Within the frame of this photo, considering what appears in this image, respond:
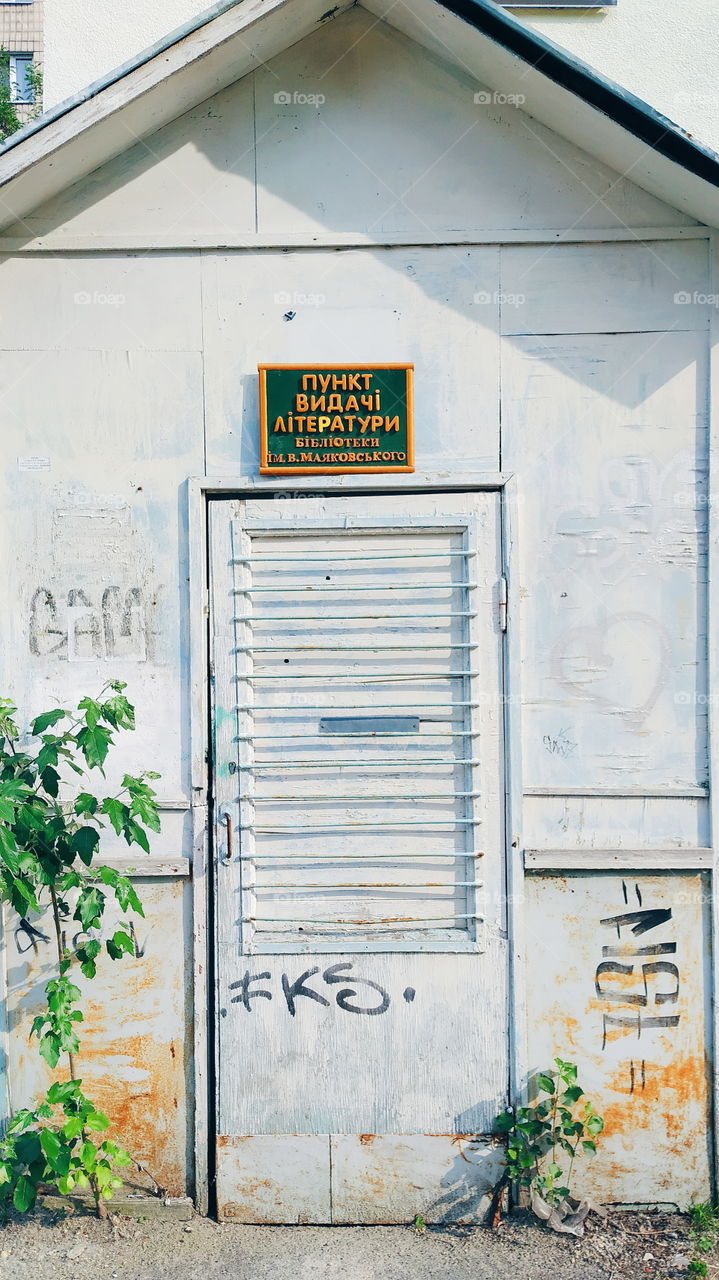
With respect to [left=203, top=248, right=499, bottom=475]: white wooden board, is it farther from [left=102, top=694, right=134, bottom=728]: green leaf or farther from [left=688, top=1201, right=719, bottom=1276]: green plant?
[left=688, top=1201, right=719, bottom=1276]: green plant

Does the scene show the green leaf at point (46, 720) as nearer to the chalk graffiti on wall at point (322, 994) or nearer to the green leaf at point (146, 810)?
the green leaf at point (146, 810)

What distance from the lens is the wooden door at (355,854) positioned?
378cm

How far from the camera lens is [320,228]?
12.4 feet

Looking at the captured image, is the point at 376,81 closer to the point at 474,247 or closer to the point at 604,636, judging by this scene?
the point at 474,247

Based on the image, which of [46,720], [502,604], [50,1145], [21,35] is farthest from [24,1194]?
[21,35]

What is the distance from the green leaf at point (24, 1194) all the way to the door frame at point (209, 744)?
673 millimetres

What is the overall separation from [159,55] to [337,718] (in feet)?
8.89

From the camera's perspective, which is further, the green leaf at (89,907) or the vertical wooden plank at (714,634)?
the vertical wooden plank at (714,634)

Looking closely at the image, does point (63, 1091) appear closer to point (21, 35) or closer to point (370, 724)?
point (370, 724)

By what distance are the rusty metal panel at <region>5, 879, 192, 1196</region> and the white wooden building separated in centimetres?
1

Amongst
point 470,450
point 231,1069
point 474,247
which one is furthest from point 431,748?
point 474,247

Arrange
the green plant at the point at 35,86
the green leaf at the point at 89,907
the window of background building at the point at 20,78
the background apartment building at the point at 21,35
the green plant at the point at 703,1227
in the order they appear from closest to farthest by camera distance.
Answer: the green leaf at the point at 89,907
the green plant at the point at 703,1227
the green plant at the point at 35,86
the window of background building at the point at 20,78
the background apartment building at the point at 21,35

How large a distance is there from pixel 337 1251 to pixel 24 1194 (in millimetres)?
1299

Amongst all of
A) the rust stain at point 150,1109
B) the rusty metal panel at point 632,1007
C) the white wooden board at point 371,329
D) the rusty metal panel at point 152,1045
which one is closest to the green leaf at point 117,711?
the rusty metal panel at point 152,1045
